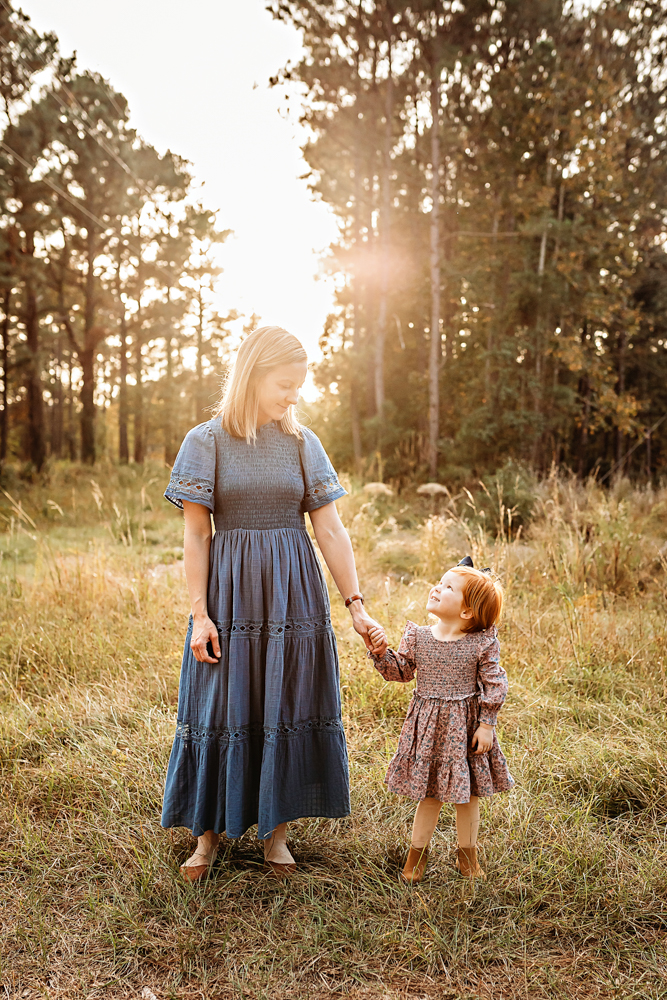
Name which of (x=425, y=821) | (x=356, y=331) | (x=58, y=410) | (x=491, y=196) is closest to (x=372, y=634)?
(x=425, y=821)

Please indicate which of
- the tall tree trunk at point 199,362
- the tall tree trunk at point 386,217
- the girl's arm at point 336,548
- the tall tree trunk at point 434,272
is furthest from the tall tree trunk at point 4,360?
the girl's arm at point 336,548

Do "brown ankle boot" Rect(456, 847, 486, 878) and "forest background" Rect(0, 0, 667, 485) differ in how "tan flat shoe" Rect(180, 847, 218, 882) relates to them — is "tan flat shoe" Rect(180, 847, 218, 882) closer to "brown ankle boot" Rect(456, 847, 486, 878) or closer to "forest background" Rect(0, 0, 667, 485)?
"brown ankle boot" Rect(456, 847, 486, 878)

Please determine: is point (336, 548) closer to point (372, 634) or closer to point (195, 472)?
point (372, 634)

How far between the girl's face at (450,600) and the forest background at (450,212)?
9152 mm

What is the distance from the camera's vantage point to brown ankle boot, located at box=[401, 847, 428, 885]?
2211 millimetres

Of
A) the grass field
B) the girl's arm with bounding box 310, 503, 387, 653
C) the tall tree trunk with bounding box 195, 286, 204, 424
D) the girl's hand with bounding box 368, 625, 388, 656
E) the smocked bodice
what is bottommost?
the grass field

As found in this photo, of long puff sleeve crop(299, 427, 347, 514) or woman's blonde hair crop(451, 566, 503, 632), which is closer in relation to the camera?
woman's blonde hair crop(451, 566, 503, 632)

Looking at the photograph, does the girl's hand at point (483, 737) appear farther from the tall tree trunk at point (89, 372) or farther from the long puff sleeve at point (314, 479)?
the tall tree trunk at point (89, 372)

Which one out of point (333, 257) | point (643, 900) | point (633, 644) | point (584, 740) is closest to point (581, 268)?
point (333, 257)

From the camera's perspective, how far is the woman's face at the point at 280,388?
2.18 m

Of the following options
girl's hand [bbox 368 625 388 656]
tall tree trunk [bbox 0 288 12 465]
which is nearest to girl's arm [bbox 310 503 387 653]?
girl's hand [bbox 368 625 388 656]

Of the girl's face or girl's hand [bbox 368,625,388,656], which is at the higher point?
the girl's face

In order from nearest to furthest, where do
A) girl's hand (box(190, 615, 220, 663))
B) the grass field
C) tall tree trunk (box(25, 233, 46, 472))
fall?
1. the grass field
2. girl's hand (box(190, 615, 220, 663))
3. tall tree trunk (box(25, 233, 46, 472))

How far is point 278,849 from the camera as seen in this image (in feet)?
7.61
